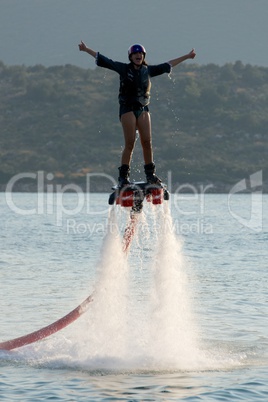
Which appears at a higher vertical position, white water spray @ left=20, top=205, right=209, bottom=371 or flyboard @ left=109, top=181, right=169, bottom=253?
flyboard @ left=109, top=181, right=169, bottom=253

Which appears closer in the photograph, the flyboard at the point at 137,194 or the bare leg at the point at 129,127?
the bare leg at the point at 129,127

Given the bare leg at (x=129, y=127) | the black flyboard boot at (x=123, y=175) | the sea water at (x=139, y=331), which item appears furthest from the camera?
the black flyboard boot at (x=123, y=175)

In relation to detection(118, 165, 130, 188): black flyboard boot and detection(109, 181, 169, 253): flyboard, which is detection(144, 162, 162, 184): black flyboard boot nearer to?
detection(109, 181, 169, 253): flyboard

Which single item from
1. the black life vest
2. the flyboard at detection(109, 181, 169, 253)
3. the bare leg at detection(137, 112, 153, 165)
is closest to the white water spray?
the flyboard at detection(109, 181, 169, 253)

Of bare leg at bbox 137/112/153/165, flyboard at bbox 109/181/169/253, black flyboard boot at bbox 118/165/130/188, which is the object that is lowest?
flyboard at bbox 109/181/169/253

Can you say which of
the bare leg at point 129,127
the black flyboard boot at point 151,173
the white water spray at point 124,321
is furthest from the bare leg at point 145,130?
the white water spray at point 124,321

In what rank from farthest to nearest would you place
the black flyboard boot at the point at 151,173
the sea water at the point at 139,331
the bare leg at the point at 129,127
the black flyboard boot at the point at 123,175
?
the black flyboard boot at the point at 151,173 < the black flyboard boot at the point at 123,175 < the bare leg at the point at 129,127 < the sea water at the point at 139,331

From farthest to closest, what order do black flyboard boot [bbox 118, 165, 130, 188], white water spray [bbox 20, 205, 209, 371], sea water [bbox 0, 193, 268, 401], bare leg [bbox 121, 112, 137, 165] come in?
1. white water spray [bbox 20, 205, 209, 371]
2. black flyboard boot [bbox 118, 165, 130, 188]
3. bare leg [bbox 121, 112, 137, 165]
4. sea water [bbox 0, 193, 268, 401]

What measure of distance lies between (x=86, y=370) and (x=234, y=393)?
13.4 feet

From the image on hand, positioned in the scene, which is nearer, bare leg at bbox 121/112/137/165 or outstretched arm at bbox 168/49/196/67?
outstretched arm at bbox 168/49/196/67

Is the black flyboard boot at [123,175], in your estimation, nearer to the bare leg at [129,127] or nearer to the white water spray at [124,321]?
the bare leg at [129,127]

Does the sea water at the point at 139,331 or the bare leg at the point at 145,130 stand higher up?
the bare leg at the point at 145,130

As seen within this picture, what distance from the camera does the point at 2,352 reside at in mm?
26203

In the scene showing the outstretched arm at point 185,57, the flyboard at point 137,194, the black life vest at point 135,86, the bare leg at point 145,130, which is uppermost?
the outstretched arm at point 185,57
